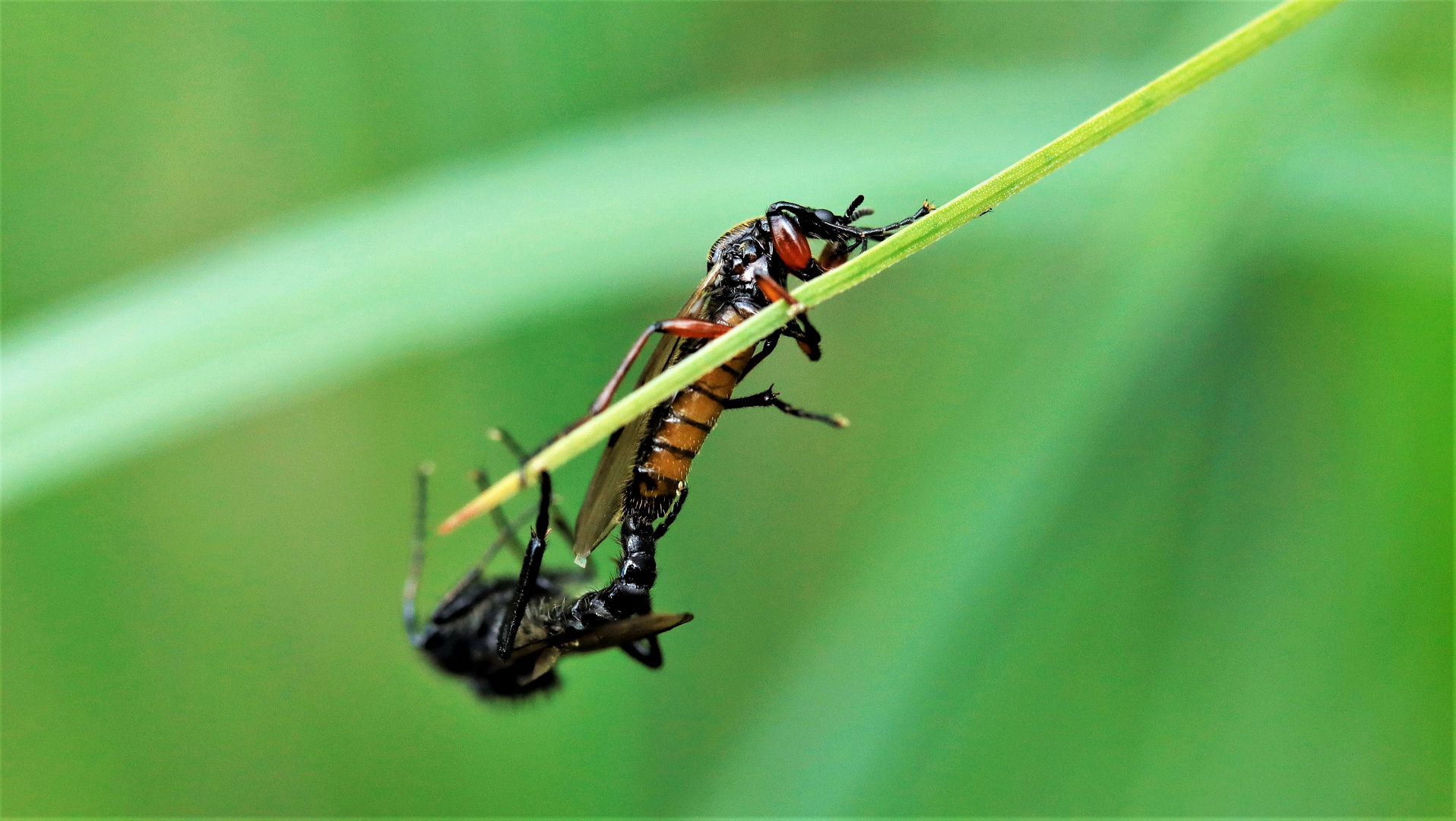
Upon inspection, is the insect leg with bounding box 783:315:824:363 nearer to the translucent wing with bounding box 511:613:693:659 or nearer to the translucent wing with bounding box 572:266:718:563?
the translucent wing with bounding box 572:266:718:563

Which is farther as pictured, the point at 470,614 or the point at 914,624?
the point at 470,614

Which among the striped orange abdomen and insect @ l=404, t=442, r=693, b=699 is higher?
the striped orange abdomen

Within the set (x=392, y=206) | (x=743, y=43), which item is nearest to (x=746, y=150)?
(x=743, y=43)

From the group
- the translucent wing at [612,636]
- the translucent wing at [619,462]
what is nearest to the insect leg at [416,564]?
the translucent wing at [612,636]

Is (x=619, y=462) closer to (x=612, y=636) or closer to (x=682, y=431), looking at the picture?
(x=682, y=431)

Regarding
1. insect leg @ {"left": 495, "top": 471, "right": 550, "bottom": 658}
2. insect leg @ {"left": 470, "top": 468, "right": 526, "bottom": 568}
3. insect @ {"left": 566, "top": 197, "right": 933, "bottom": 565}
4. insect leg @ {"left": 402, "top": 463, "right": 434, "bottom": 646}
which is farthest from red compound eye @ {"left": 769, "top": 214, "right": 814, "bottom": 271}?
insect leg @ {"left": 402, "top": 463, "right": 434, "bottom": 646}

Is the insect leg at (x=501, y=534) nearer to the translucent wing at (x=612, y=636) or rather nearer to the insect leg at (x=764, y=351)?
the translucent wing at (x=612, y=636)

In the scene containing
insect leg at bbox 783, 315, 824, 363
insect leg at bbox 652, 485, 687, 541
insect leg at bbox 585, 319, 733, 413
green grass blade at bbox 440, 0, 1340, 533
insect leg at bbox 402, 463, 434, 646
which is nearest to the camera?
green grass blade at bbox 440, 0, 1340, 533

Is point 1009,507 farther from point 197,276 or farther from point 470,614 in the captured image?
point 197,276
